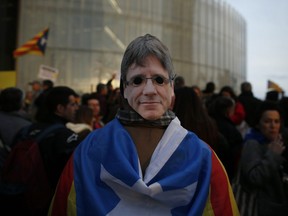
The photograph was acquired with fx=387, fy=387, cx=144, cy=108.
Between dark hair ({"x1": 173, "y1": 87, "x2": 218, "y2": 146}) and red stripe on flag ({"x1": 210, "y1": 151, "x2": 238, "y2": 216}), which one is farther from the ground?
dark hair ({"x1": 173, "y1": 87, "x2": 218, "y2": 146})

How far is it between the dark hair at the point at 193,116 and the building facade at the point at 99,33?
12.3 meters

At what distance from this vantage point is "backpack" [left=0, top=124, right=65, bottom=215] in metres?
3.01

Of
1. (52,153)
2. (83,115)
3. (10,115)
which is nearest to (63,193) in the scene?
(52,153)

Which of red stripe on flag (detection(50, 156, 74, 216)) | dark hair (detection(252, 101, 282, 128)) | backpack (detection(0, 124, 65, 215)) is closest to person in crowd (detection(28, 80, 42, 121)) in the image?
Result: backpack (detection(0, 124, 65, 215))

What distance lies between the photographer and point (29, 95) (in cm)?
1002

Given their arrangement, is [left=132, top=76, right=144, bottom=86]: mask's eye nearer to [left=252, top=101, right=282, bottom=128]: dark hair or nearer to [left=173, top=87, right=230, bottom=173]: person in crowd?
[left=173, top=87, right=230, bottom=173]: person in crowd

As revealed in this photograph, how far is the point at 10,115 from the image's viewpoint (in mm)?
3959

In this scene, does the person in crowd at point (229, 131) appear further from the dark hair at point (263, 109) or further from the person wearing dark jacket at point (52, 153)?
the person wearing dark jacket at point (52, 153)

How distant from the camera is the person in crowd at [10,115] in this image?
3.80 meters

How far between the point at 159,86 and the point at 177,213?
615 mm

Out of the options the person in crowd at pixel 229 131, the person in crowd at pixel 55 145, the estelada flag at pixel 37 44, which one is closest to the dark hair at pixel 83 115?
the person in crowd at pixel 55 145

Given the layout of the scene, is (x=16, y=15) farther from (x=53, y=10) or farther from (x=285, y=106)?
(x=285, y=106)

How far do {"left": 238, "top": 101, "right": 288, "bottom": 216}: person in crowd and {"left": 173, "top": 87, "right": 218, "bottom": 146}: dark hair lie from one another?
32 cm

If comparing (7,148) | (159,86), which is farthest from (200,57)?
(159,86)
